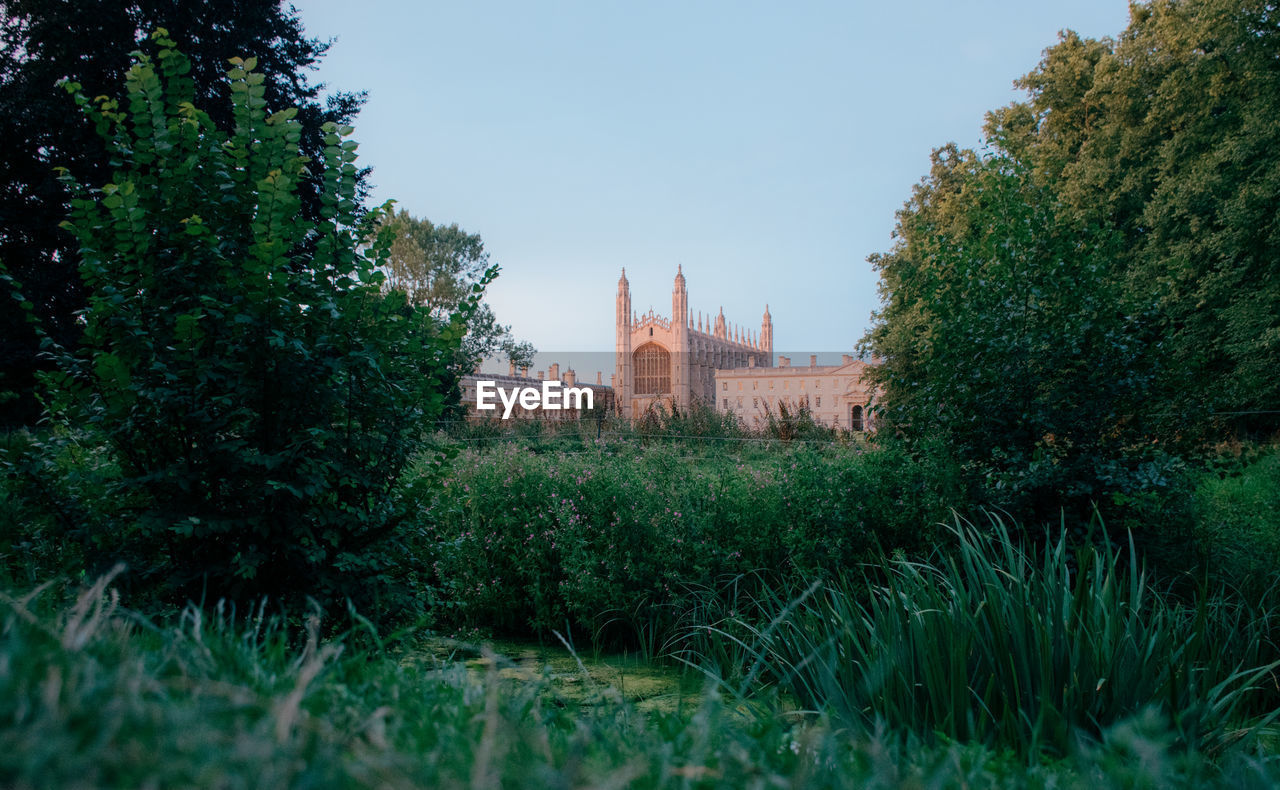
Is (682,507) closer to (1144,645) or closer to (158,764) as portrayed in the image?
(1144,645)

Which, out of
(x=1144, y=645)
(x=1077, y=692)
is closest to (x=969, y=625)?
(x=1077, y=692)

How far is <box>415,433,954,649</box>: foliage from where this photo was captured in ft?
18.2

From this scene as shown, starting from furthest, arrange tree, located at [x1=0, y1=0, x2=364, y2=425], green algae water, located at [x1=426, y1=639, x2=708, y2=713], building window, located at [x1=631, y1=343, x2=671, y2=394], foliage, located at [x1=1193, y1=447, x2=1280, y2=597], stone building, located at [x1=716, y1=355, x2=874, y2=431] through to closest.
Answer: building window, located at [x1=631, y1=343, x2=671, y2=394] → stone building, located at [x1=716, y1=355, x2=874, y2=431] → tree, located at [x1=0, y1=0, x2=364, y2=425] → foliage, located at [x1=1193, y1=447, x2=1280, y2=597] → green algae water, located at [x1=426, y1=639, x2=708, y2=713]

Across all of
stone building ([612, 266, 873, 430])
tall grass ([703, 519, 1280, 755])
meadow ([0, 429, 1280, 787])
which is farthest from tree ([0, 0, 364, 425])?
stone building ([612, 266, 873, 430])

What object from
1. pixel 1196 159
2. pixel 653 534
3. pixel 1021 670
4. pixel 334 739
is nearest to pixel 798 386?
pixel 1196 159

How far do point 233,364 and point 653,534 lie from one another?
14.2 ft

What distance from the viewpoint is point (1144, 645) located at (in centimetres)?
250

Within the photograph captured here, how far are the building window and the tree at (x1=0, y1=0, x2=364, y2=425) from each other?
196 feet

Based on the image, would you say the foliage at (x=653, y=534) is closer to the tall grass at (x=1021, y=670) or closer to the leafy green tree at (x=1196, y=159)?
the tall grass at (x=1021, y=670)

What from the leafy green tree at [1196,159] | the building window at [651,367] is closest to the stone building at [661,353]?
the building window at [651,367]

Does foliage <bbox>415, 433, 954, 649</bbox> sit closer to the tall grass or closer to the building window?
the tall grass

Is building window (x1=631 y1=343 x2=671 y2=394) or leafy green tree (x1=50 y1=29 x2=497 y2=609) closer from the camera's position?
leafy green tree (x1=50 y1=29 x2=497 y2=609)

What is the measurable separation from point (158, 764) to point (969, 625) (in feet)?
7.82

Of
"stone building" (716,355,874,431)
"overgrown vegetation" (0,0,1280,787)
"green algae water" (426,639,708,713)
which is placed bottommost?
"green algae water" (426,639,708,713)
